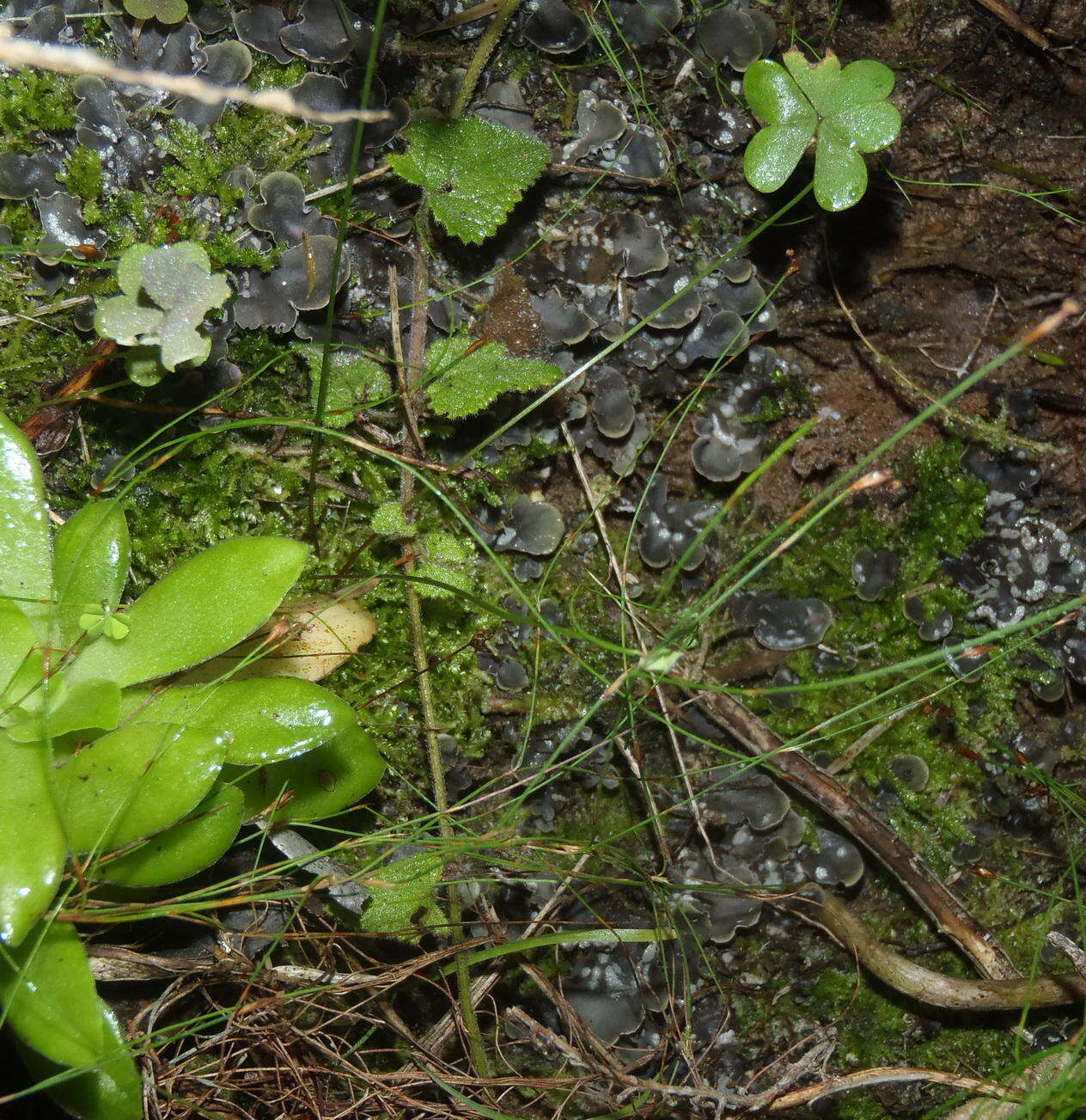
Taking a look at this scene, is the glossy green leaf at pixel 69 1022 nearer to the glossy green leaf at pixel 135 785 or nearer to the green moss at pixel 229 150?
the glossy green leaf at pixel 135 785

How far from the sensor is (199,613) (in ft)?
6.78

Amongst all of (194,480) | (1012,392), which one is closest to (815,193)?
(1012,392)

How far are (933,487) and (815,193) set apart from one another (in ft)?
3.16

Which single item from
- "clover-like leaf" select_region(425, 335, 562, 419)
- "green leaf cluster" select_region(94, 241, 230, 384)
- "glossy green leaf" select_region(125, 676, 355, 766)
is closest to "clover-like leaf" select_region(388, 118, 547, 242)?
"clover-like leaf" select_region(425, 335, 562, 419)

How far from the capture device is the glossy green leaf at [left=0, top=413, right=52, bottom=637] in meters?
2.02

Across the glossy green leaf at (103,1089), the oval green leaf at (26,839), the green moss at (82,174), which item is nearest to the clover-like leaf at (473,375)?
the green moss at (82,174)

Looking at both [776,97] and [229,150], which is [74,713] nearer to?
[229,150]

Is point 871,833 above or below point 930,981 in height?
above

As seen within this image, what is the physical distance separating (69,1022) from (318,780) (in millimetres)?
683

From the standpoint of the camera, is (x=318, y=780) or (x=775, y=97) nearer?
(x=318, y=780)

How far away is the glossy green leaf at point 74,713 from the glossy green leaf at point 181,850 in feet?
0.86

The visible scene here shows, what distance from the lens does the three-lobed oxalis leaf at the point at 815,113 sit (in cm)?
254

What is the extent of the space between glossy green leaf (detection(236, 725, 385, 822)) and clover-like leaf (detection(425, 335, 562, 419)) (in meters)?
0.87

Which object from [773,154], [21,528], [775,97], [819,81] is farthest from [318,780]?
[819,81]
